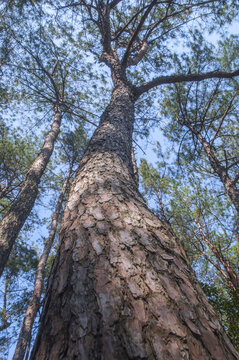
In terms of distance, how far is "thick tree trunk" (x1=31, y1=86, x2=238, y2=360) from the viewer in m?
0.51

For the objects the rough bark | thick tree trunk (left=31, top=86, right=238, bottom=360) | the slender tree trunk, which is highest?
the rough bark

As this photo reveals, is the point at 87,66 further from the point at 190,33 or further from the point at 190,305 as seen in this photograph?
the point at 190,305

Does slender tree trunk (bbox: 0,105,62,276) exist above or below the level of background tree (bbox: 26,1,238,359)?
above

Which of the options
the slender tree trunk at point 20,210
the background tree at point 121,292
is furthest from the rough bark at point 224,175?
the background tree at point 121,292

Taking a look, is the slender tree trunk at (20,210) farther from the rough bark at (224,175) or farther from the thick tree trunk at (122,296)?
the rough bark at (224,175)

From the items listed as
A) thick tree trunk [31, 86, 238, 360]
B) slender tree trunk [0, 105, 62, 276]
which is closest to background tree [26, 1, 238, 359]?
thick tree trunk [31, 86, 238, 360]

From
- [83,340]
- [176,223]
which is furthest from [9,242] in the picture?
[176,223]

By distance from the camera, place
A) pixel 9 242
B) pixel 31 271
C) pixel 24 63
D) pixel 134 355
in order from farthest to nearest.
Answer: pixel 31 271 < pixel 24 63 < pixel 9 242 < pixel 134 355

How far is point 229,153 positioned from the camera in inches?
289

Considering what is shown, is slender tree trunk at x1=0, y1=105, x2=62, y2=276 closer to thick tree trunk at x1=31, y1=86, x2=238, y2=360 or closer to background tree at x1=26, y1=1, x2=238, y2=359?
background tree at x1=26, y1=1, x2=238, y2=359

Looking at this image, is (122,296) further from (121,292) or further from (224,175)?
(224,175)

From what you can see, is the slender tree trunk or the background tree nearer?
the background tree

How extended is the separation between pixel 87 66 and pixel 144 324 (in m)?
8.04

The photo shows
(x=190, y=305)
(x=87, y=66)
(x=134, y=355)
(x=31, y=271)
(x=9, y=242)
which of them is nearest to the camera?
(x=134, y=355)
